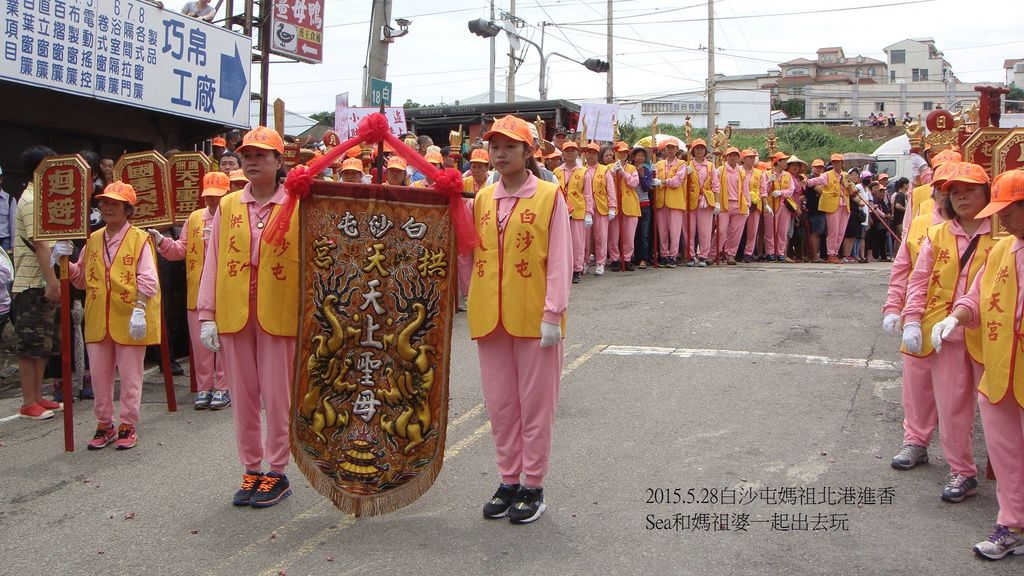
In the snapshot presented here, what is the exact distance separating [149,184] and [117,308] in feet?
4.14

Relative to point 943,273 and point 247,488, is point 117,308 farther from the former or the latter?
point 943,273

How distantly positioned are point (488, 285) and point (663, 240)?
36.0 ft

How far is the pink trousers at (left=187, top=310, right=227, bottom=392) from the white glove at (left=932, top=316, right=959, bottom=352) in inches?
214

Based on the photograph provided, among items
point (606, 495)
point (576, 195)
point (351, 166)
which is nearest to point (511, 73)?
point (576, 195)

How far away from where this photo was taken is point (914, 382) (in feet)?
18.8

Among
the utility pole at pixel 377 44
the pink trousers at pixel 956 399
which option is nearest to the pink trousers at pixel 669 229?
the utility pole at pixel 377 44

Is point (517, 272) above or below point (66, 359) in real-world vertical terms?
above

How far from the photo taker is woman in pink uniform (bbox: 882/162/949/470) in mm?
5688

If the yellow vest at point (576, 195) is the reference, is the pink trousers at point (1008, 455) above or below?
below

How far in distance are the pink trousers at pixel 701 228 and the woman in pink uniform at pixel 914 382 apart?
31.9 feet

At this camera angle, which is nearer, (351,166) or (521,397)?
(521,397)

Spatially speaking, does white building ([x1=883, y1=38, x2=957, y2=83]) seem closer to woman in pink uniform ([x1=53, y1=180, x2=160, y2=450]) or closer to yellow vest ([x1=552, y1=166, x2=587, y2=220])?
yellow vest ([x1=552, y1=166, x2=587, y2=220])

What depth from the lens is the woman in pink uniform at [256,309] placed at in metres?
5.04

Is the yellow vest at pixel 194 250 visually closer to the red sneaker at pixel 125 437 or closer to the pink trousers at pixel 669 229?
the red sneaker at pixel 125 437
